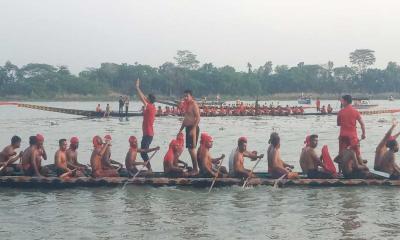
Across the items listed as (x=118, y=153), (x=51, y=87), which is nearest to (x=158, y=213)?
(x=118, y=153)

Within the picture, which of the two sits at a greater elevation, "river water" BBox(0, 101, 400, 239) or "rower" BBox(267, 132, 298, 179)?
"rower" BBox(267, 132, 298, 179)

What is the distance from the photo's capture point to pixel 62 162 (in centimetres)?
1638

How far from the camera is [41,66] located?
450ft

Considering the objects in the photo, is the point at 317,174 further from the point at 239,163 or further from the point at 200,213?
the point at 200,213

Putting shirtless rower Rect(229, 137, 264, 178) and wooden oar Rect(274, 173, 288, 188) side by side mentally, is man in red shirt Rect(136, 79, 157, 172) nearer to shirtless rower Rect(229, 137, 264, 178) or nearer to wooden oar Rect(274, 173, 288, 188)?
shirtless rower Rect(229, 137, 264, 178)

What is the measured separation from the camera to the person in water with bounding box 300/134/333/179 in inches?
638

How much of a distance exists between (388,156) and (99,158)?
7184mm

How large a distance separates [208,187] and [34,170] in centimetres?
436

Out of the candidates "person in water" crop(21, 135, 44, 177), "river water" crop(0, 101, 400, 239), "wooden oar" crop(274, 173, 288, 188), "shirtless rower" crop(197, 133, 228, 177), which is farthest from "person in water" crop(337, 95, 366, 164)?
"person in water" crop(21, 135, 44, 177)

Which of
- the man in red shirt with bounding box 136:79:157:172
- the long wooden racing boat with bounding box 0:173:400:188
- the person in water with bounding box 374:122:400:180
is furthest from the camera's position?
the man in red shirt with bounding box 136:79:157:172

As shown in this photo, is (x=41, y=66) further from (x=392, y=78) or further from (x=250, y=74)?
(x=392, y=78)

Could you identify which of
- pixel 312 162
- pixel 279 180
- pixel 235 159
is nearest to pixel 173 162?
pixel 235 159

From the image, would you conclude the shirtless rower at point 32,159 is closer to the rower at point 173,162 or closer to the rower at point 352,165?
the rower at point 173,162

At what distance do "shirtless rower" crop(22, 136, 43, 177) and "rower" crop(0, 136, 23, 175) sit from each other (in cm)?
32
